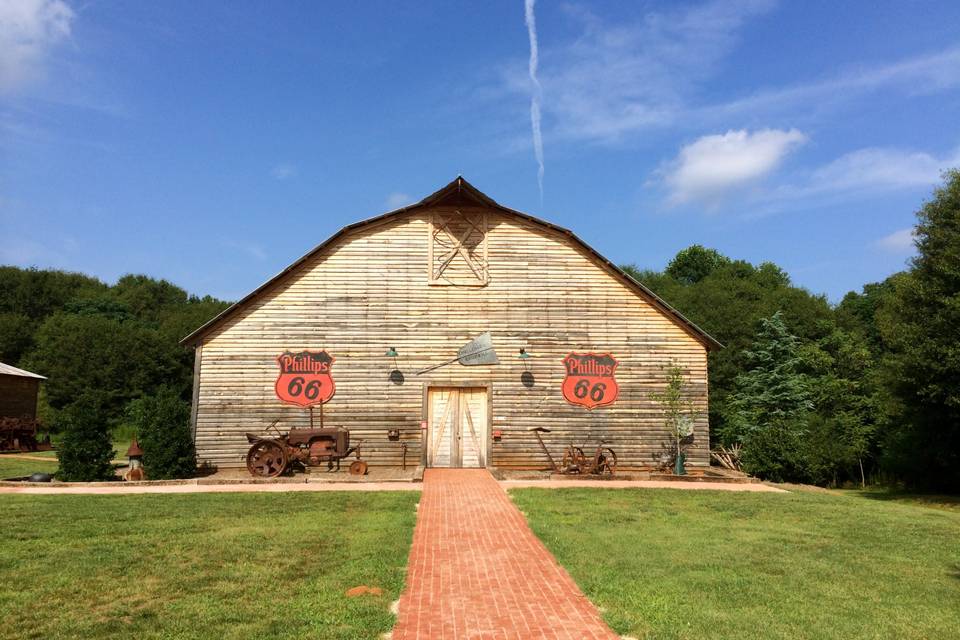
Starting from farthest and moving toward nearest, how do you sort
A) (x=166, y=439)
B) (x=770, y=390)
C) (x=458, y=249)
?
(x=770, y=390) → (x=458, y=249) → (x=166, y=439)

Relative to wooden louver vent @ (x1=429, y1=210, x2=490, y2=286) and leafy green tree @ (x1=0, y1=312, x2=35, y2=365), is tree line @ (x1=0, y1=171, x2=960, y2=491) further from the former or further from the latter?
wooden louver vent @ (x1=429, y1=210, x2=490, y2=286)

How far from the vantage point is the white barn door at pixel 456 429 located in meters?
18.7

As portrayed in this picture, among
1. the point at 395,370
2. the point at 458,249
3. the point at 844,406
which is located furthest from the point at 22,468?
the point at 844,406

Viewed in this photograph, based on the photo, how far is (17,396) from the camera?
1415 inches

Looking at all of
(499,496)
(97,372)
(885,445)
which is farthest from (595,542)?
(97,372)

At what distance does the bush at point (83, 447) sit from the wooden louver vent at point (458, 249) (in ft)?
33.2

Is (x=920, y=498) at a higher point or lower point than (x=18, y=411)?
lower

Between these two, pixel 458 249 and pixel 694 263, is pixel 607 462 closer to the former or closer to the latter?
pixel 458 249

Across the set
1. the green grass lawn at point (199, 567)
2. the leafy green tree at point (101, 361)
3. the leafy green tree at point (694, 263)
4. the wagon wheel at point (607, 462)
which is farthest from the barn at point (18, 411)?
the leafy green tree at point (694, 263)

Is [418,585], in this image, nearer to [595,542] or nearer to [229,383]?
[595,542]

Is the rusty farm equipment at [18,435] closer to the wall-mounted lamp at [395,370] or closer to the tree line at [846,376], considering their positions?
the wall-mounted lamp at [395,370]

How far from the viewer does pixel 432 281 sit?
1925 cm

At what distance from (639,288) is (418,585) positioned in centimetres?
1425

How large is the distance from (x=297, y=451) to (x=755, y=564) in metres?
12.4
